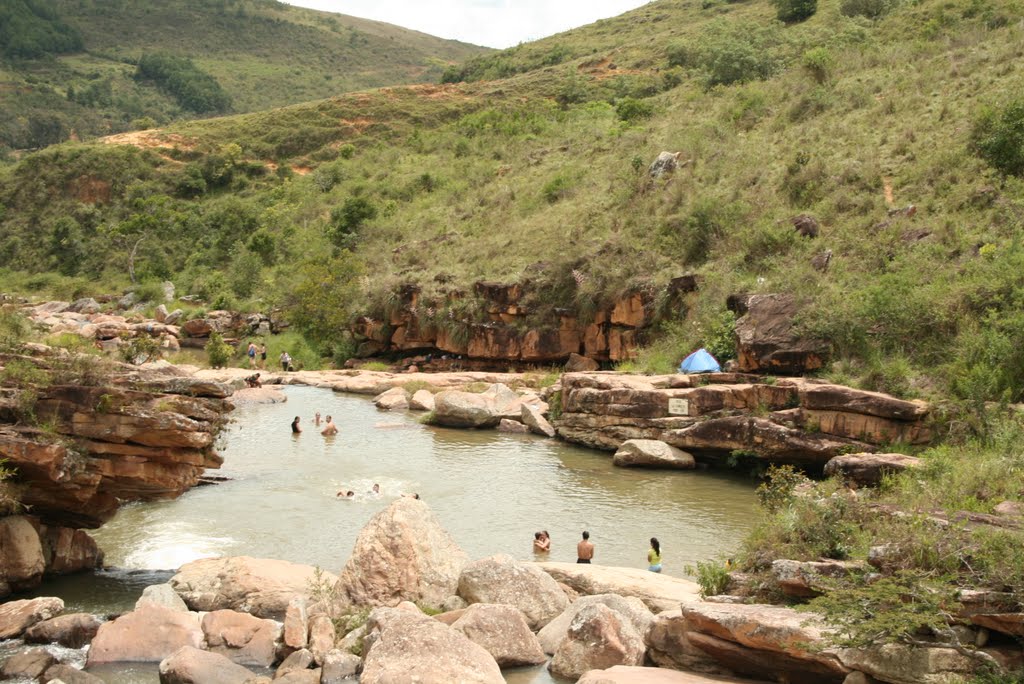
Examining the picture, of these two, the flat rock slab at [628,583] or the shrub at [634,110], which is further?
the shrub at [634,110]

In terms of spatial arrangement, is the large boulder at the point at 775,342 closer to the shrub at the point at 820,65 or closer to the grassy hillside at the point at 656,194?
the grassy hillside at the point at 656,194

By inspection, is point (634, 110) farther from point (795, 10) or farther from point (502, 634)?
point (502, 634)

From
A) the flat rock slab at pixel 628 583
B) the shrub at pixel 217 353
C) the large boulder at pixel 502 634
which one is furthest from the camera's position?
the shrub at pixel 217 353

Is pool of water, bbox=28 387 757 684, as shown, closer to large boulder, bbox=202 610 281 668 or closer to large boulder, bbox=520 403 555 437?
large boulder, bbox=520 403 555 437

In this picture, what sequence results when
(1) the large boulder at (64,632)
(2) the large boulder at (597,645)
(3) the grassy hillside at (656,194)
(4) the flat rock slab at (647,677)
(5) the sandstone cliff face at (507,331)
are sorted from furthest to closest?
(5) the sandstone cliff face at (507,331) → (3) the grassy hillside at (656,194) → (1) the large boulder at (64,632) → (2) the large boulder at (597,645) → (4) the flat rock slab at (647,677)

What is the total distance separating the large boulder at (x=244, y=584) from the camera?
44.8ft

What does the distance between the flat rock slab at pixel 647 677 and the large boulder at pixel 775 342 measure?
15523 mm

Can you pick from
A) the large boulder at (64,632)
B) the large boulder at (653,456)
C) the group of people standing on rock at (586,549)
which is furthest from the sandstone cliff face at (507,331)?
the large boulder at (64,632)

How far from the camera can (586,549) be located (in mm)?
16078

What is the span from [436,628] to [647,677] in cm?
263

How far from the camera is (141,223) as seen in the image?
67.0 m

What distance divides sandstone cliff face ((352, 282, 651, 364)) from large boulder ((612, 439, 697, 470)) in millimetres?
9674

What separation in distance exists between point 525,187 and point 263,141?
4527 centimetres

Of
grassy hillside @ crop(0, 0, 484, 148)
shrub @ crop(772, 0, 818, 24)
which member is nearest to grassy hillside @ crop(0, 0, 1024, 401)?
shrub @ crop(772, 0, 818, 24)
